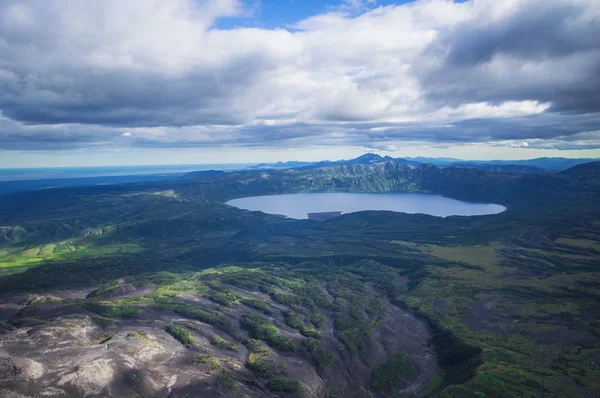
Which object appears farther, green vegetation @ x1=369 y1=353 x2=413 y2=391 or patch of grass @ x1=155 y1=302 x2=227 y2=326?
patch of grass @ x1=155 y1=302 x2=227 y2=326

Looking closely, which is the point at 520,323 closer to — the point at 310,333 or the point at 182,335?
the point at 310,333

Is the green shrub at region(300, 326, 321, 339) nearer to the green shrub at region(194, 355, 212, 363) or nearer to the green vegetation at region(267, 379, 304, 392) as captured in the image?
the green vegetation at region(267, 379, 304, 392)

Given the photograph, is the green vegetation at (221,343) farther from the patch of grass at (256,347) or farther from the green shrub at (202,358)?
the green shrub at (202,358)

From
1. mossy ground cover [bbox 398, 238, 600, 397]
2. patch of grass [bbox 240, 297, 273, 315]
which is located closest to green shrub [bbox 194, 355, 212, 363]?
patch of grass [bbox 240, 297, 273, 315]

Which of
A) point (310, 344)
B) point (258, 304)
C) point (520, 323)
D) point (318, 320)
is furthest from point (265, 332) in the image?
point (520, 323)

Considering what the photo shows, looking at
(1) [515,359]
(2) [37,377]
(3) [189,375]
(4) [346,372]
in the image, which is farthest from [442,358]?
(2) [37,377]

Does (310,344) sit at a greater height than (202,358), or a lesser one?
lesser

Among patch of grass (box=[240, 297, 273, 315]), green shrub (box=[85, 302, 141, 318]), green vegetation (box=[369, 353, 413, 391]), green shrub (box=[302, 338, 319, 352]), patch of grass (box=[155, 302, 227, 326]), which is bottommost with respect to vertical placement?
green vegetation (box=[369, 353, 413, 391])

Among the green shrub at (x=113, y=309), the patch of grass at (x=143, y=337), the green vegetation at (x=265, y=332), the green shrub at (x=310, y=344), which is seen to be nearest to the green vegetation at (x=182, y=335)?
the patch of grass at (x=143, y=337)
